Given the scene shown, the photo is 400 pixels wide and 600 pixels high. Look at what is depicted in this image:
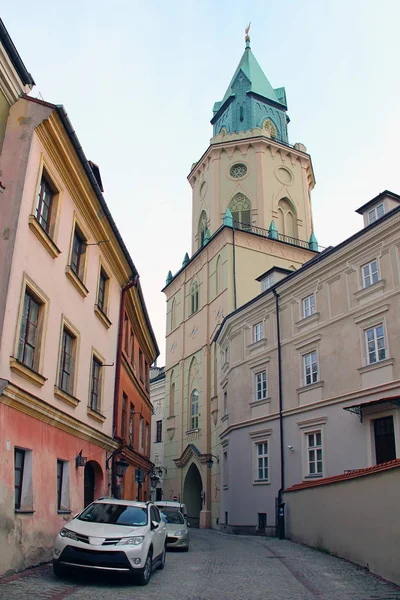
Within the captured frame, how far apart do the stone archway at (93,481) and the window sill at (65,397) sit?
2751 mm

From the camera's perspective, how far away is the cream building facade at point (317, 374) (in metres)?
19.8

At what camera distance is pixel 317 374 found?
23.0 metres

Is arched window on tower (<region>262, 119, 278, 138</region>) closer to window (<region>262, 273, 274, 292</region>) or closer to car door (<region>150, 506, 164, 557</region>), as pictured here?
window (<region>262, 273, 274, 292</region>)

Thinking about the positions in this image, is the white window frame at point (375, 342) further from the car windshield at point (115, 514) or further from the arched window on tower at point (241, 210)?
the arched window on tower at point (241, 210)

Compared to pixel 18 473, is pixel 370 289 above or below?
above

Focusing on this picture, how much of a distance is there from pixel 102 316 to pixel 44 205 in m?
5.10

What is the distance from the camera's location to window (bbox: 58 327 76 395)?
1380 cm

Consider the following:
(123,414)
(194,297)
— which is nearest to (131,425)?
(123,414)

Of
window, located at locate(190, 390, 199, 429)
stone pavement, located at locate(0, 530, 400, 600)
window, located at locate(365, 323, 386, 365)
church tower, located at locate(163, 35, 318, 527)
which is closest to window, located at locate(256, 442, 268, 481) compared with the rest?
church tower, located at locate(163, 35, 318, 527)

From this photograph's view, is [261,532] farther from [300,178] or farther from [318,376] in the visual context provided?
[300,178]

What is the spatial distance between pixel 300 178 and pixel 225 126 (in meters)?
8.02

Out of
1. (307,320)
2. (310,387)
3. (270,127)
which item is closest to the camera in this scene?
(310,387)

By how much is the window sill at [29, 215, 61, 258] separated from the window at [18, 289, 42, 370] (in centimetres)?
118

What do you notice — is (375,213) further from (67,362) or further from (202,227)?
(202,227)
